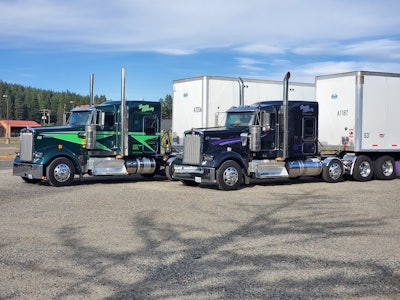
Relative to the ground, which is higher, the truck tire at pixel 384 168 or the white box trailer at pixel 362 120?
the white box trailer at pixel 362 120

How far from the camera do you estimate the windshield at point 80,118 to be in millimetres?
16636

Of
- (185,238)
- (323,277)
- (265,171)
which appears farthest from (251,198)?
(323,277)

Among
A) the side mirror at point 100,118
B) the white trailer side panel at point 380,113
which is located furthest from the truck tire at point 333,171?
the side mirror at point 100,118

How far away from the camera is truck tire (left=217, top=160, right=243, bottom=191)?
1485 cm

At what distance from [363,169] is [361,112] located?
82.2 inches

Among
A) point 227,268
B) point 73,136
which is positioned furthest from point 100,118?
point 227,268

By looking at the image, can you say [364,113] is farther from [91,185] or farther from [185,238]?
[185,238]

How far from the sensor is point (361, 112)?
56.5ft

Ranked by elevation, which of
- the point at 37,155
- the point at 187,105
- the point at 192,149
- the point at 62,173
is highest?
the point at 187,105

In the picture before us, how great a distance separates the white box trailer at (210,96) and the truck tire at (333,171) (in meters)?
3.91

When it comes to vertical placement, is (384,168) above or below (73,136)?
below

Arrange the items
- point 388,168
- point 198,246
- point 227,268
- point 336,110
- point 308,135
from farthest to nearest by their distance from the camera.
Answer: point 388,168, point 336,110, point 308,135, point 198,246, point 227,268

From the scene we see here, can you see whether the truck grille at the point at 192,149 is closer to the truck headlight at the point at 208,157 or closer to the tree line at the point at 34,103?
the truck headlight at the point at 208,157

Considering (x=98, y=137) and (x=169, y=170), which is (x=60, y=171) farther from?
(x=169, y=170)
